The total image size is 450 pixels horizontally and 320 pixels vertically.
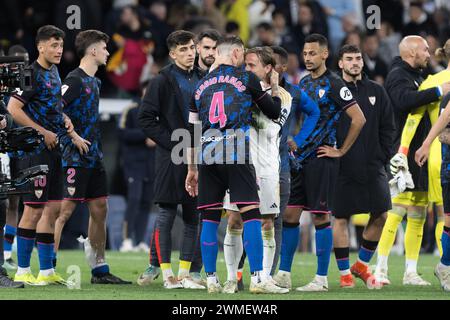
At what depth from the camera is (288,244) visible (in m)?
12.3

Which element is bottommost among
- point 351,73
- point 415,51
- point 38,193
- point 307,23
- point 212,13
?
point 38,193

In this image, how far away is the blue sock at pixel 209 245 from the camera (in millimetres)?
11211

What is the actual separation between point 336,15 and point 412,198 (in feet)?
32.9

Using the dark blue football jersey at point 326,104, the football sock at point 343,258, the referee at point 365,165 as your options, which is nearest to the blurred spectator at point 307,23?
the referee at point 365,165

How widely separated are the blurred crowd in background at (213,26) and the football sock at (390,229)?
5.61 metres

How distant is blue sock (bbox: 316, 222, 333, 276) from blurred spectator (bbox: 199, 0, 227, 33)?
9779 mm

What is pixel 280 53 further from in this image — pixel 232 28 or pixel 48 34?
pixel 232 28

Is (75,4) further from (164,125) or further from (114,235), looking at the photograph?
(164,125)

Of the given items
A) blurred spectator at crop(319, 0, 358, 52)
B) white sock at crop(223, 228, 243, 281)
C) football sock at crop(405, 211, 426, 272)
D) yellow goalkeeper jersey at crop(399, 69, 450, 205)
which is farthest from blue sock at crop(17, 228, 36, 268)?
blurred spectator at crop(319, 0, 358, 52)

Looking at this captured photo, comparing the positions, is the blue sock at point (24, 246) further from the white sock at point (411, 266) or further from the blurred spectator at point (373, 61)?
the blurred spectator at point (373, 61)

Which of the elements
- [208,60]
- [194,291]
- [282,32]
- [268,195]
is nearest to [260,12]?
[282,32]

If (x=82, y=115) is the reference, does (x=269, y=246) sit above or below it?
below

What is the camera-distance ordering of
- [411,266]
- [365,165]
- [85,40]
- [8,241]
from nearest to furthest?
[85,40]
[365,165]
[411,266]
[8,241]

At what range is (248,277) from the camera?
13.7 meters
